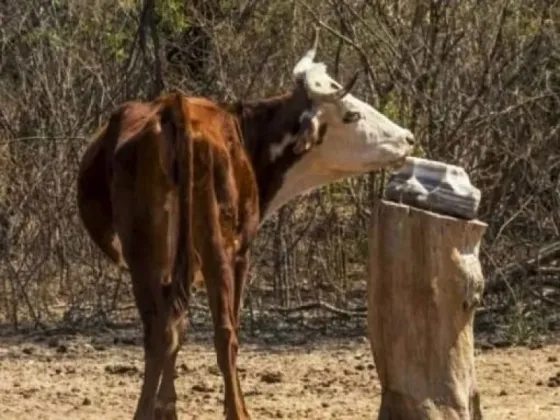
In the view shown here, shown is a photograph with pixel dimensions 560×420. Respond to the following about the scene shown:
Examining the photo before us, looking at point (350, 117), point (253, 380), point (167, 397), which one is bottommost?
point (253, 380)

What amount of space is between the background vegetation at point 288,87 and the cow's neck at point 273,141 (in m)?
→ 2.51

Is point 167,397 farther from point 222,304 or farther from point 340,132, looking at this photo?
point 340,132

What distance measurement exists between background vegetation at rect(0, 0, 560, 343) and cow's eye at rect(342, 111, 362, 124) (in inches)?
86.7

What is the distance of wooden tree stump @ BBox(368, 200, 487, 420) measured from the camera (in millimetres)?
7879

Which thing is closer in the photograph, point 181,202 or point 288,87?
point 181,202

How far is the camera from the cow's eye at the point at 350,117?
1006cm

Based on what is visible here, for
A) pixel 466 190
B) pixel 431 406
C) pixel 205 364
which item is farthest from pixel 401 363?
pixel 205 364

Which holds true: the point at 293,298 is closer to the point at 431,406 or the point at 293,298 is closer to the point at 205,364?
the point at 205,364

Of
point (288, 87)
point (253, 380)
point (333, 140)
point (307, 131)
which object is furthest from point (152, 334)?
point (288, 87)

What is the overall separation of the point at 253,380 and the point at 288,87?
287 cm

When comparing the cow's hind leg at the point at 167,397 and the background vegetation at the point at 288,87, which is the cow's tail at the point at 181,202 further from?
the background vegetation at the point at 288,87

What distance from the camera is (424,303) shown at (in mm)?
7902

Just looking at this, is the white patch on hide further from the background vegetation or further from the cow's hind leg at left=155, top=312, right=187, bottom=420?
the background vegetation

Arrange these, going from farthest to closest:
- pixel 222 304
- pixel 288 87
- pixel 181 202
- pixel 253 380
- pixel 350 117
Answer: pixel 288 87, pixel 253 380, pixel 350 117, pixel 222 304, pixel 181 202
